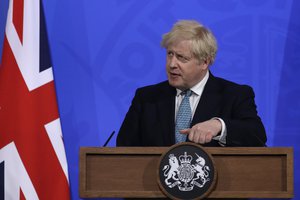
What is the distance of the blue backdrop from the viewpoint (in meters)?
3.11

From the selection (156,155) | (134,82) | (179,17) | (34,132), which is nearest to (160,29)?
(179,17)

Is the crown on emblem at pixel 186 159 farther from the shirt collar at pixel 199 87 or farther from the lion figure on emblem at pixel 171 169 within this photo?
the shirt collar at pixel 199 87

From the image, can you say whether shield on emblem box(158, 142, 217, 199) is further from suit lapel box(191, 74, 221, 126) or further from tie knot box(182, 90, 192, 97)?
tie knot box(182, 90, 192, 97)

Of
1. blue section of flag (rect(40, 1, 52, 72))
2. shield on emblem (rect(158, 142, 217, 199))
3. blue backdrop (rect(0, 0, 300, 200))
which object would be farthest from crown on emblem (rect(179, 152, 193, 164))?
blue backdrop (rect(0, 0, 300, 200))

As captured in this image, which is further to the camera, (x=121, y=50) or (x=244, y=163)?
(x=121, y=50)

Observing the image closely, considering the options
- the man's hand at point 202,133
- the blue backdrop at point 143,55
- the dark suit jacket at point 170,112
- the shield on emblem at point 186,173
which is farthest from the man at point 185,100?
the blue backdrop at point 143,55

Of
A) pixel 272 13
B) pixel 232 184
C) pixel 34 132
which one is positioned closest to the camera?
pixel 232 184

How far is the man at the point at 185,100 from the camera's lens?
216 cm

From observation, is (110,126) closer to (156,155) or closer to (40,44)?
(40,44)

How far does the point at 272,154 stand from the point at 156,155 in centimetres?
34

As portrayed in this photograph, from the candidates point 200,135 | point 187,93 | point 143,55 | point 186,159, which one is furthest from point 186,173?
point 143,55

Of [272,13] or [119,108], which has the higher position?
[272,13]

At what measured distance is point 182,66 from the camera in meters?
2.23

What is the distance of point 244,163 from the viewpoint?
1.71 meters
